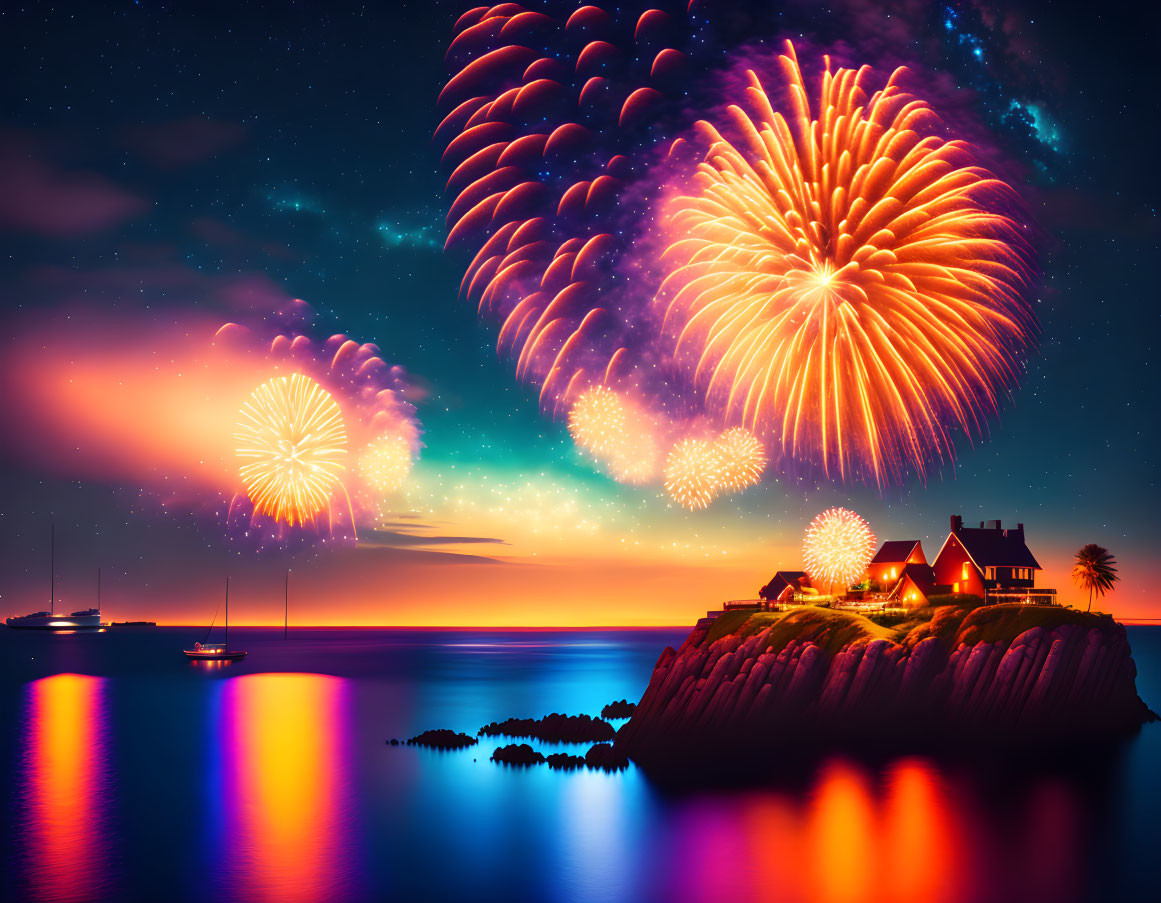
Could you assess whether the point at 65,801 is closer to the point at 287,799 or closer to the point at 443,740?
the point at 287,799

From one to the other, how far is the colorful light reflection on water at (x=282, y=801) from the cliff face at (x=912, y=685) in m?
25.0

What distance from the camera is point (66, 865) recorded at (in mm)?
50438

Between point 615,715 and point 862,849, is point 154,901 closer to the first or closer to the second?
point 862,849

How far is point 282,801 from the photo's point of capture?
6581 cm

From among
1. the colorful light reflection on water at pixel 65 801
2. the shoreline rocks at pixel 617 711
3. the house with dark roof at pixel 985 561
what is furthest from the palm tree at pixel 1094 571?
the colorful light reflection on water at pixel 65 801

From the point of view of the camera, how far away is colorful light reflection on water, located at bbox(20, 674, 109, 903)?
48000 millimetres

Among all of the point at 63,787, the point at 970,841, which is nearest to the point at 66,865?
the point at 63,787

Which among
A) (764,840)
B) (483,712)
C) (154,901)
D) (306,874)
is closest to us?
(154,901)

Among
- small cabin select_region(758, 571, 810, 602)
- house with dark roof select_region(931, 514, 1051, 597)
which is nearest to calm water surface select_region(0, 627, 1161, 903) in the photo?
house with dark roof select_region(931, 514, 1051, 597)

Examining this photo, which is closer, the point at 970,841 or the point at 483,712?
the point at 970,841

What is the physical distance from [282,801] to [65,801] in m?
15.0

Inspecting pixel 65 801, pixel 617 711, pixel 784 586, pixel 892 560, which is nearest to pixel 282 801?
pixel 65 801

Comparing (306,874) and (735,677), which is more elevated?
(735,677)

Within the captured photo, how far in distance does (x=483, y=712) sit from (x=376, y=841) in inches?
2199
